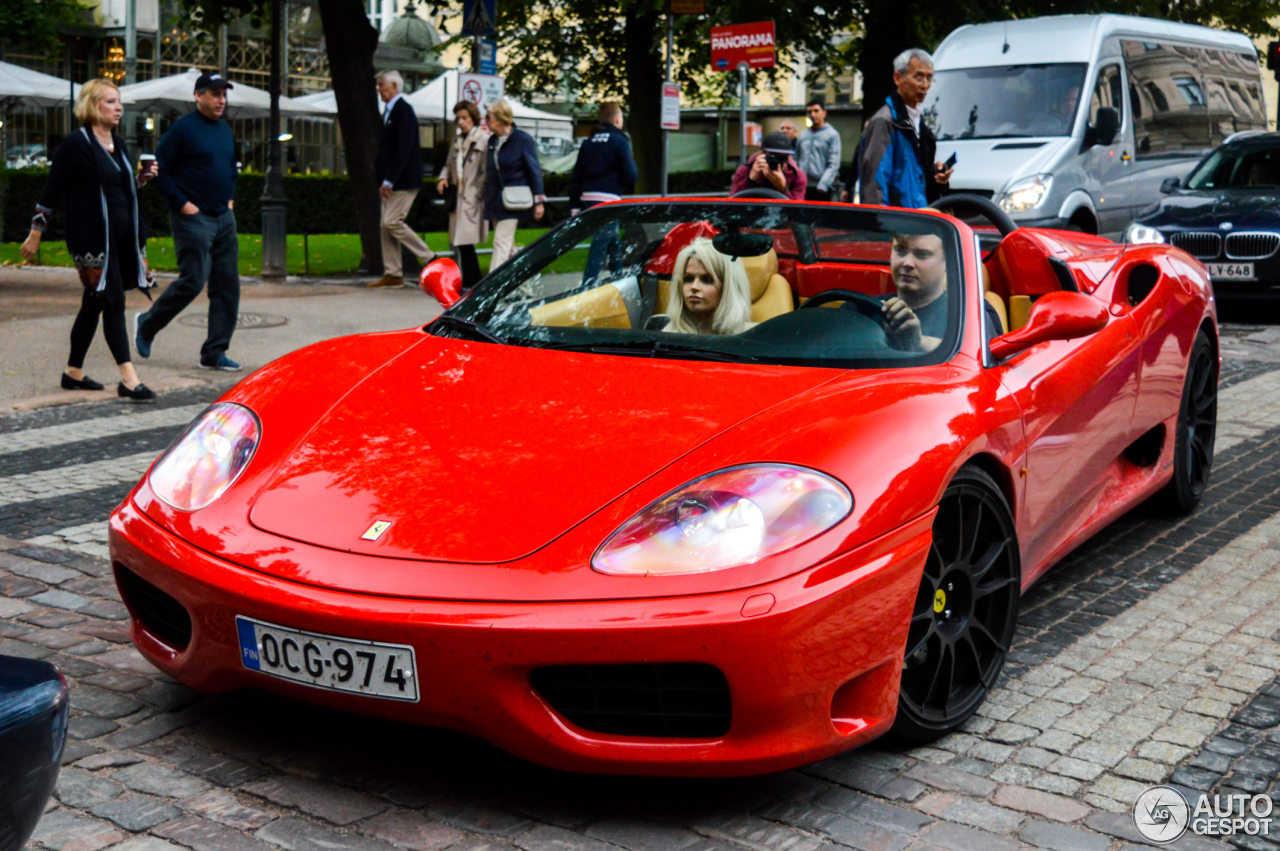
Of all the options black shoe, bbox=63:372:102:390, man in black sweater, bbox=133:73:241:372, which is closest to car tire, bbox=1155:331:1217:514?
man in black sweater, bbox=133:73:241:372

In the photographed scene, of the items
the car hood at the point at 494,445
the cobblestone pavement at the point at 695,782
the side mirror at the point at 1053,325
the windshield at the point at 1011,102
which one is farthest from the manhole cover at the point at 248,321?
the side mirror at the point at 1053,325

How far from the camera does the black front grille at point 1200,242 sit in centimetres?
1254

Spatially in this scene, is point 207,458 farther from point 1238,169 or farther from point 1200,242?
point 1238,169

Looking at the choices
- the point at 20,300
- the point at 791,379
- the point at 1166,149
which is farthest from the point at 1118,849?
the point at 1166,149

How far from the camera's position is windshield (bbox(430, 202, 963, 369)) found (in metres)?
3.84

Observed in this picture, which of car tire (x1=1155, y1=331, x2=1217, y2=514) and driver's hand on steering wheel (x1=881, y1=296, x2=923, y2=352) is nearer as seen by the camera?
driver's hand on steering wheel (x1=881, y1=296, x2=923, y2=352)

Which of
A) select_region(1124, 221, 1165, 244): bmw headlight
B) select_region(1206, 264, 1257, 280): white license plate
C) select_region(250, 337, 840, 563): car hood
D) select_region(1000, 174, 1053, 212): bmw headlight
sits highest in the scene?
select_region(1000, 174, 1053, 212): bmw headlight

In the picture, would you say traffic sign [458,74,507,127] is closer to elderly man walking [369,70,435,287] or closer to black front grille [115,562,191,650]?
elderly man walking [369,70,435,287]

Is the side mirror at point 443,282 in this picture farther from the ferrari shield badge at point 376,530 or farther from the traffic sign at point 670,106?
the traffic sign at point 670,106

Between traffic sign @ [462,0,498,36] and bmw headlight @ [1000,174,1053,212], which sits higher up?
traffic sign @ [462,0,498,36]

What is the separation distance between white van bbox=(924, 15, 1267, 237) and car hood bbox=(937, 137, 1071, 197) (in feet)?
0.04

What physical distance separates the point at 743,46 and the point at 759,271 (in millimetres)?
11954

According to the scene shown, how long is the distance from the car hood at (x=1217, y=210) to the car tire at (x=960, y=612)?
392 inches

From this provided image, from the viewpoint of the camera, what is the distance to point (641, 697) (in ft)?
9.35
